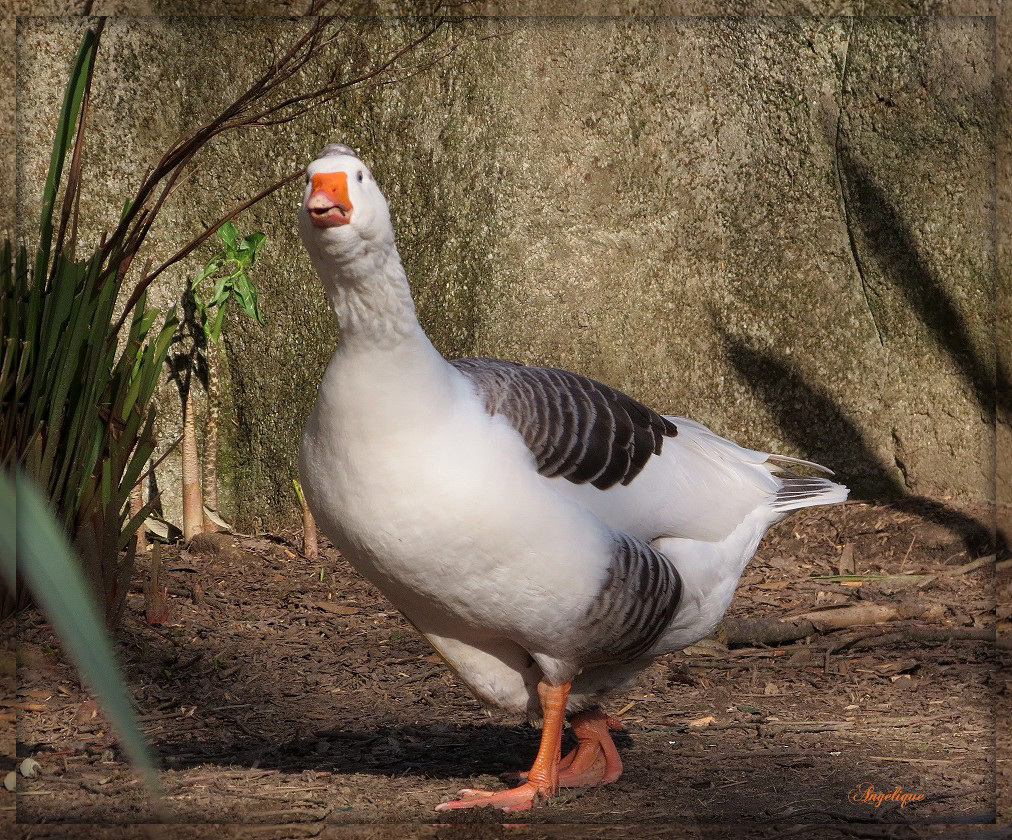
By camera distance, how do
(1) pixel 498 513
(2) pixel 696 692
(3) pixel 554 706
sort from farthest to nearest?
1. (2) pixel 696 692
2. (3) pixel 554 706
3. (1) pixel 498 513

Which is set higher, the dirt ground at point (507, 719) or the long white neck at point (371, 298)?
the long white neck at point (371, 298)

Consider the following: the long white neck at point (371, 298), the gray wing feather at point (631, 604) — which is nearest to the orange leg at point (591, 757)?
the gray wing feather at point (631, 604)

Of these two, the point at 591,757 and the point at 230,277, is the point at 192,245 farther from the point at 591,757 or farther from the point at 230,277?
the point at 591,757

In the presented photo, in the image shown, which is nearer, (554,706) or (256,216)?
(554,706)

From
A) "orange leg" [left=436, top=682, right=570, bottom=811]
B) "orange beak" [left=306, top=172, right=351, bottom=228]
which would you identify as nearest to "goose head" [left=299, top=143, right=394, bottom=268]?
"orange beak" [left=306, top=172, right=351, bottom=228]

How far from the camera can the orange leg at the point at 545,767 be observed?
320 cm

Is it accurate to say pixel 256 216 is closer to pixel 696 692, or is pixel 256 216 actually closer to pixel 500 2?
pixel 500 2

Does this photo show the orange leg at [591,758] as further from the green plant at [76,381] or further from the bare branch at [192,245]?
the bare branch at [192,245]

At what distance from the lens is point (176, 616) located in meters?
5.03

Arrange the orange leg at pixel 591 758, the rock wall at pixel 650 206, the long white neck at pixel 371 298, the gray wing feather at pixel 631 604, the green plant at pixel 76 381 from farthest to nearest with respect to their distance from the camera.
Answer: the rock wall at pixel 650 206 < the green plant at pixel 76 381 < the orange leg at pixel 591 758 < the gray wing feather at pixel 631 604 < the long white neck at pixel 371 298

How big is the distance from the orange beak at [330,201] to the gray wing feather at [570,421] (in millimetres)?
716

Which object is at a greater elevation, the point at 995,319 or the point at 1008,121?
the point at 1008,121

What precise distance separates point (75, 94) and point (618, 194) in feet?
9.40

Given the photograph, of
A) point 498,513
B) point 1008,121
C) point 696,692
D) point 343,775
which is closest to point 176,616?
point 343,775
